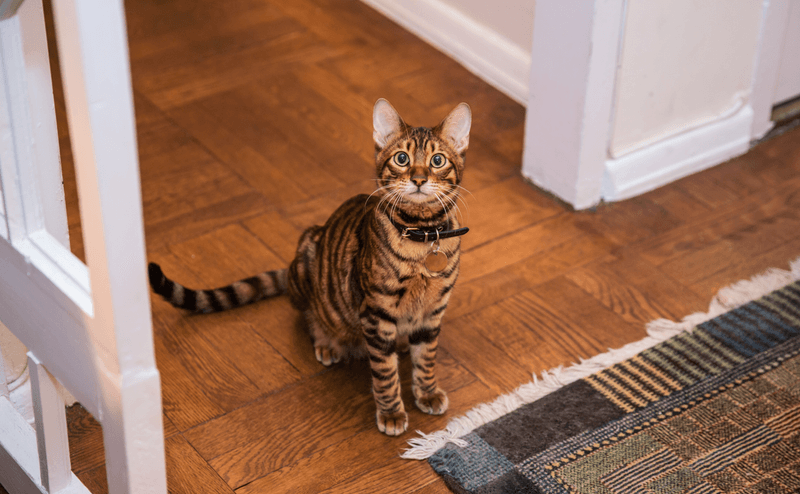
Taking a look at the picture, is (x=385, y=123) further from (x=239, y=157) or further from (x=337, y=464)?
(x=239, y=157)

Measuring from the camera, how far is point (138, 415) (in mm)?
993

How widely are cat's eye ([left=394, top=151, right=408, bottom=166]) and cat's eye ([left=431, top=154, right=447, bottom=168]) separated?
0.04 metres

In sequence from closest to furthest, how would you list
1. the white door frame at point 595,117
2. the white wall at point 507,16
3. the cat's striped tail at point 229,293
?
the cat's striped tail at point 229,293 < the white door frame at point 595,117 < the white wall at point 507,16

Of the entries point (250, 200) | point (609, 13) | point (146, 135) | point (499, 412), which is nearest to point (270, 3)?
point (146, 135)

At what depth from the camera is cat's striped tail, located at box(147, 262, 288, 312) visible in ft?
5.48

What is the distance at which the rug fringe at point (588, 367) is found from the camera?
4.97 ft

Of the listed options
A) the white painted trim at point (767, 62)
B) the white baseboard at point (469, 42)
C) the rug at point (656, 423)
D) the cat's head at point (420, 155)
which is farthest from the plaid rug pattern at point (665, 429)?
the white baseboard at point (469, 42)

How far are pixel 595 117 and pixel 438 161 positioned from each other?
81 centimetres

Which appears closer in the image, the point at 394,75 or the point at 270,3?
the point at 394,75

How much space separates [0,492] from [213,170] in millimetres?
1078

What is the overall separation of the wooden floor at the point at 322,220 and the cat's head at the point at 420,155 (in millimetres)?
465

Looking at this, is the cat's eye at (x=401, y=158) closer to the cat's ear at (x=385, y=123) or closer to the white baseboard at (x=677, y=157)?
the cat's ear at (x=385, y=123)

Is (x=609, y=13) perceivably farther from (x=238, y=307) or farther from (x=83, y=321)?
(x=83, y=321)

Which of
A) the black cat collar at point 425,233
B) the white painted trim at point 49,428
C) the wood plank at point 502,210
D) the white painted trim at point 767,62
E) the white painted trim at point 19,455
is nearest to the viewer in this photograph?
the white painted trim at point 49,428
